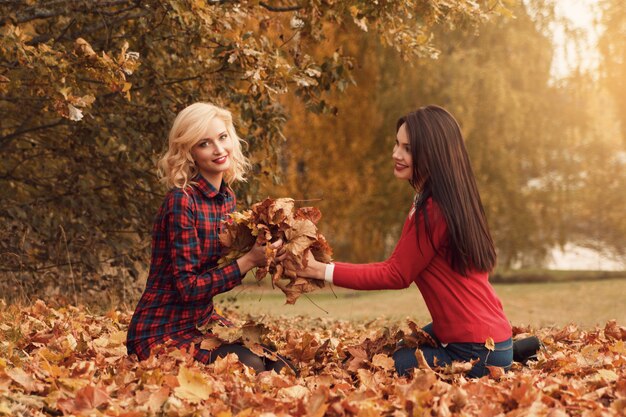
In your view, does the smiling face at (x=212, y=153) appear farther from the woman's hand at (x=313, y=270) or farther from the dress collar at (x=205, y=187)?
the woman's hand at (x=313, y=270)

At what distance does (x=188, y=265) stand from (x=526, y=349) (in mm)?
2071

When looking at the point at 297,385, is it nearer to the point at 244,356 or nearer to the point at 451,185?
the point at 244,356

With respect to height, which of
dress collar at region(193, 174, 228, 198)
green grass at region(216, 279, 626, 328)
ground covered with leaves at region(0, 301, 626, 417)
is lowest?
green grass at region(216, 279, 626, 328)

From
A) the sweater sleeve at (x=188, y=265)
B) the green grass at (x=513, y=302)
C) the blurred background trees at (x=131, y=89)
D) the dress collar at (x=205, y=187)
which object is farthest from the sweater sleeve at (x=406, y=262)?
the green grass at (x=513, y=302)

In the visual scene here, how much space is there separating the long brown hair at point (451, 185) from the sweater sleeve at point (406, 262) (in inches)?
A: 1.4

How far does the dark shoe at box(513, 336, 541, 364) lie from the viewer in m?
4.13

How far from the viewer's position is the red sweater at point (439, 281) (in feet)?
11.4

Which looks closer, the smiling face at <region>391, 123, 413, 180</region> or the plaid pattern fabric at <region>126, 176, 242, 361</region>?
the plaid pattern fabric at <region>126, 176, 242, 361</region>

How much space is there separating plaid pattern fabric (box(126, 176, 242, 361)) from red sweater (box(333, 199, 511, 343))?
0.67m

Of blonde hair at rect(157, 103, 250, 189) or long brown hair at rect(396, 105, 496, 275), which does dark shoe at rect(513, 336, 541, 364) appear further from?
blonde hair at rect(157, 103, 250, 189)

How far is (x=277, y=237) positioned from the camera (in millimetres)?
3539

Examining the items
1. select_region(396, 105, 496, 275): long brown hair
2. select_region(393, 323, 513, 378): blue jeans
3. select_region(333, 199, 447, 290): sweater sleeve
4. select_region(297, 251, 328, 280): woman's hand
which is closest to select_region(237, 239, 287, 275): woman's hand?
select_region(297, 251, 328, 280): woman's hand

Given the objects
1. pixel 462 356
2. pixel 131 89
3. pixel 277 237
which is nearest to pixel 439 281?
pixel 462 356

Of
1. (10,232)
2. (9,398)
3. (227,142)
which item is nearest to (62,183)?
(10,232)
